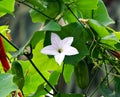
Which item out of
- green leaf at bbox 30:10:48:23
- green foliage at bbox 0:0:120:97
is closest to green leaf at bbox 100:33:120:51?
green foliage at bbox 0:0:120:97

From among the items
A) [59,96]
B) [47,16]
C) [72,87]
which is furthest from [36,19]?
[72,87]

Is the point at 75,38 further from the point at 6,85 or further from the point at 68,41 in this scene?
the point at 6,85

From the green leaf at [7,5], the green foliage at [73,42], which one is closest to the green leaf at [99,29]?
the green foliage at [73,42]

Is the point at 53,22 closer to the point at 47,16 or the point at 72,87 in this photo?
the point at 47,16

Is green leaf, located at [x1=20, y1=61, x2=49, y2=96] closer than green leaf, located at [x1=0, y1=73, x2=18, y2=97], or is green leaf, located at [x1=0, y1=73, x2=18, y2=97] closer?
green leaf, located at [x1=0, y1=73, x2=18, y2=97]

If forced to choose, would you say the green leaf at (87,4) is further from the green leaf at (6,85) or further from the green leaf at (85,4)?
the green leaf at (6,85)

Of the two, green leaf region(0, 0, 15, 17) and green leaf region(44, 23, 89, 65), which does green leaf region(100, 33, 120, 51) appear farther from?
→ green leaf region(0, 0, 15, 17)

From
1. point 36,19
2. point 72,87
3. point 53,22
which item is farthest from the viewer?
point 72,87
